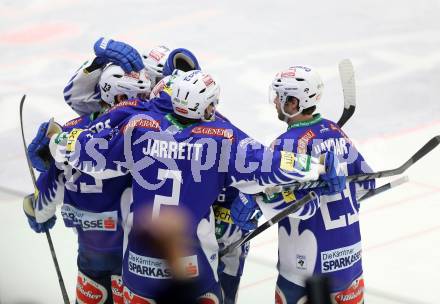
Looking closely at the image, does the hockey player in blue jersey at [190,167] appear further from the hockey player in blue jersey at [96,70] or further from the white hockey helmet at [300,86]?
the hockey player in blue jersey at [96,70]

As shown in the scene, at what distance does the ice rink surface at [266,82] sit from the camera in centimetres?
525

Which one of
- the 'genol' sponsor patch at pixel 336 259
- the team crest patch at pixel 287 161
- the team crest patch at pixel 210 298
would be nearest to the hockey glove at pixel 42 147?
the team crest patch at pixel 210 298

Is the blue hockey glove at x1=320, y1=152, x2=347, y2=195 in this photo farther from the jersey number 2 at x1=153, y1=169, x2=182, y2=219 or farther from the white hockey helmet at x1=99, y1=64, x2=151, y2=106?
the white hockey helmet at x1=99, y1=64, x2=151, y2=106

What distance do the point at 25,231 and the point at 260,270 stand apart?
1505mm

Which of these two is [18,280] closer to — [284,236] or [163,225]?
[284,236]

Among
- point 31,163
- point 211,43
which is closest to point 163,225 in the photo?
point 31,163

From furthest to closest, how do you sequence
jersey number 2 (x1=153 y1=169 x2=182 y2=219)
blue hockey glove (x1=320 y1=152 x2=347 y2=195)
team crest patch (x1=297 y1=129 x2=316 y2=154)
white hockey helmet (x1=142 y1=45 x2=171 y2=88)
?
1. white hockey helmet (x1=142 y1=45 x2=171 y2=88)
2. team crest patch (x1=297 y1=129 x2=316 y2=154)
3. jersey number 2 (x1=153 y1=169 x2=182 y2=219)
4. blue hockey glove (x1=320 y1=152 x2=347 y2=195)

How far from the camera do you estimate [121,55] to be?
4.14 metres

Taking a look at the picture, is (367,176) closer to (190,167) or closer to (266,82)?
(190,167)

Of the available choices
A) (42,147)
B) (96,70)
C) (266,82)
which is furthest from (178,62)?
(266,82)

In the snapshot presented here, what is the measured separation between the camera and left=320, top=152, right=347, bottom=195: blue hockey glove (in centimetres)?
340

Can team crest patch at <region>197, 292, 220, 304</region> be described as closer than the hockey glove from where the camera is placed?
Yes

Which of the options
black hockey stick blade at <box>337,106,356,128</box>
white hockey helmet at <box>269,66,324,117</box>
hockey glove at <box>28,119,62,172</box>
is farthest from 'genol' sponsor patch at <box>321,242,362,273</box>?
hockey glove at <box>28,119,62,172</box>

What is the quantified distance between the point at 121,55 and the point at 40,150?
1.85 ft
